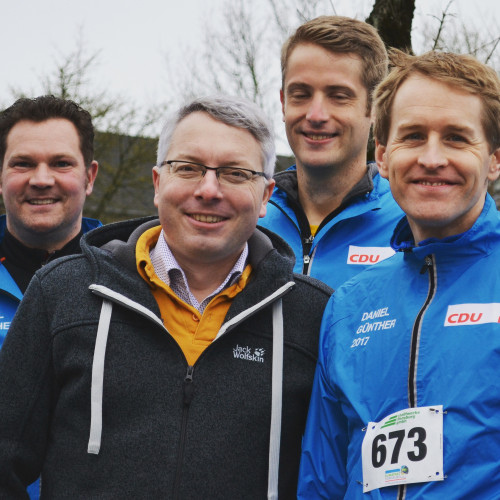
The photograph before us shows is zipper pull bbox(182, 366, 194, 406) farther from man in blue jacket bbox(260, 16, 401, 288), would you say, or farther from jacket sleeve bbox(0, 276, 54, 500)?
man in blue jacket bbox(260, 16, 401, 288)

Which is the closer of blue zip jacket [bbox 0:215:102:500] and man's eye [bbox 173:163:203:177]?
man's eye [bbox 173:163:203:177]

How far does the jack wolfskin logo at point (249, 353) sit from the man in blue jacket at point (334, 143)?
1.00 m

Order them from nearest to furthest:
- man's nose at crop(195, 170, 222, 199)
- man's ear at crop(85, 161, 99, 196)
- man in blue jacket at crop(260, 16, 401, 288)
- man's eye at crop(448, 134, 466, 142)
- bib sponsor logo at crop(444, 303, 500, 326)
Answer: bib sponsor logo at crop(444, 303, 500, 326) → man's eye at crop(448, 134, 466, 142) → man's nose at crop(195, 170, 222, 199) → man in blue jacket at crop(260, 16, 401, 288) → man's ear at crop(85, 161, 99, 196)

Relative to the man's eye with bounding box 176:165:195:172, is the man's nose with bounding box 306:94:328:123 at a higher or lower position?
higher

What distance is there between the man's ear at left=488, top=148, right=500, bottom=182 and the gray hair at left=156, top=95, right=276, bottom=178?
815mm

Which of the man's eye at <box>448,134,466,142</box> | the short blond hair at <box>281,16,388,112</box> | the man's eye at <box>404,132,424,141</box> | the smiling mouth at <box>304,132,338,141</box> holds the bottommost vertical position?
the man's eye at <box>448,134,466,142</box>

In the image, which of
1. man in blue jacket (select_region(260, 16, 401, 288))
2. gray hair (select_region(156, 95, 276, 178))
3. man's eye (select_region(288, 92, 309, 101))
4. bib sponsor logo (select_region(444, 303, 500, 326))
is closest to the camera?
bib sponsor logo (select_region(444, 303, 500, 326))

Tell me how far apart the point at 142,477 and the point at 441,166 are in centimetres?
141

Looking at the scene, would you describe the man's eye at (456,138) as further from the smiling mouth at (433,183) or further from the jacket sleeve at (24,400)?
the jacket sleeve at (24,400)

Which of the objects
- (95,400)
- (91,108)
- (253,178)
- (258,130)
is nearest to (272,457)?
(95,400)

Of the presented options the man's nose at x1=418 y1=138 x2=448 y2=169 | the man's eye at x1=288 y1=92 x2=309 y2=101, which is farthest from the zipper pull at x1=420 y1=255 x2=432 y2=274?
the man's eye at x1=288 y1=92 x2=309 y2=101

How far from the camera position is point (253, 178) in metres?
2.87

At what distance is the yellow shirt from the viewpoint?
2674mm

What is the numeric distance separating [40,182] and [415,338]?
6.93 feet
